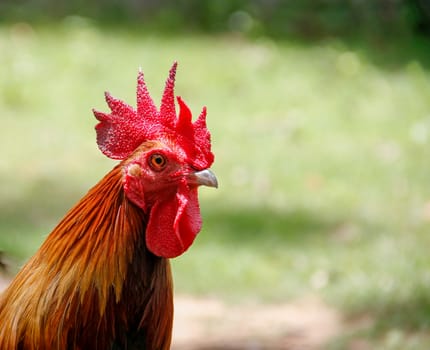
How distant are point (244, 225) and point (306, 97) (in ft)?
8.80

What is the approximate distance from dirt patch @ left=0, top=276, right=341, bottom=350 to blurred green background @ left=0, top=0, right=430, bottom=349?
117 mm

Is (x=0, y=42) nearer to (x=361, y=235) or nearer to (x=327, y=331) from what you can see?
(x=361, y=235)

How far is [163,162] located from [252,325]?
9.92 ft

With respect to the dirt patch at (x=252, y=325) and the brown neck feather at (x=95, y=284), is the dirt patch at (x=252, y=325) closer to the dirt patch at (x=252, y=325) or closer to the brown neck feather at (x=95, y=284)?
the dirt patch at (x=252, y=325)

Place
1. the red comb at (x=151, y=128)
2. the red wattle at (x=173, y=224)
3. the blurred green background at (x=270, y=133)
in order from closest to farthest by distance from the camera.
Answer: the red wattle at (x=173, y=224) → the red comb at (x=151, y=128) → the blurred green background at (x=270, y=133)

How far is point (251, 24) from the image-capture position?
1146cm

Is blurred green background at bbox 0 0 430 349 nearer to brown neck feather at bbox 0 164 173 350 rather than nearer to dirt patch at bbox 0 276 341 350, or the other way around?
dirt patch at bbox 0 276 341 350

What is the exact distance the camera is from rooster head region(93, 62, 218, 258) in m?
3.57

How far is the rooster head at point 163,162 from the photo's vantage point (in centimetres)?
357

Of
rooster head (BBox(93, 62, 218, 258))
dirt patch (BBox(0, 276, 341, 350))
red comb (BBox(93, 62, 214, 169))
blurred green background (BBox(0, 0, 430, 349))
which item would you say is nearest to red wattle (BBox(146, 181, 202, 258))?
rooster head (BBox(93, 62, 218, 258))

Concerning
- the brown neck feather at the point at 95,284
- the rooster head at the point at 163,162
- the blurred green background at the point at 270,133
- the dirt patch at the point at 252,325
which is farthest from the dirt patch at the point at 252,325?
the rooster head at the point at 163,162

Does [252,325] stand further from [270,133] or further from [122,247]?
[270,133]

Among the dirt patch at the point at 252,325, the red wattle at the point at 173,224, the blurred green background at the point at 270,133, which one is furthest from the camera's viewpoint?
the blurred green background at the point at 270,133

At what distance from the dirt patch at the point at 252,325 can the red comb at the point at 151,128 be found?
264 cm
